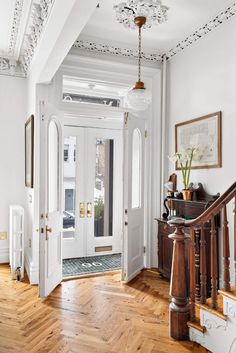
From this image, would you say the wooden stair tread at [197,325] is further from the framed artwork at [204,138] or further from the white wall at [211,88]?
the framed artwork at [204,138]

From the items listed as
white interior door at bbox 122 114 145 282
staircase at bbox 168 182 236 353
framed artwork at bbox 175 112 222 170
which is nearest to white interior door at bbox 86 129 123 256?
white interior door at bbox 122 114 145 282

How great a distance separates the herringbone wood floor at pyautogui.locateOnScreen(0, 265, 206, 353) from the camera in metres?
2.46

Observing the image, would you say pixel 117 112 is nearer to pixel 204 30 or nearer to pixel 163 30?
pixel 163 30

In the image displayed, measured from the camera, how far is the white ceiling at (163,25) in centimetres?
322

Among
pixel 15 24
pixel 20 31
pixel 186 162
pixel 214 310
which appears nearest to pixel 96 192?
pixel 186 162

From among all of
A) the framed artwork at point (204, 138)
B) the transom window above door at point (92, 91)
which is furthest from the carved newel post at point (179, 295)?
the transom window above door at point (92, 91)

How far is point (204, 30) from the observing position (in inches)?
146

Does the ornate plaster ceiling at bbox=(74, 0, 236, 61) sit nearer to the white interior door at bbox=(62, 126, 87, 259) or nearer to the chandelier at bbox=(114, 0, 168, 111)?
the chandelier at bbox=(114, 0, 168, 111)

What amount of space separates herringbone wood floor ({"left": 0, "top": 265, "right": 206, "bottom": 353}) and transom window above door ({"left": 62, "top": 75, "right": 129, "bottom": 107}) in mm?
2531

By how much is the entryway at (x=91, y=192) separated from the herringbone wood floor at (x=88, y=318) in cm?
127

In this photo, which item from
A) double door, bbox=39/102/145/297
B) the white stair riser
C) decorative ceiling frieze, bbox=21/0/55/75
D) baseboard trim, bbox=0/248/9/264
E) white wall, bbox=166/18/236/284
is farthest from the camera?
baseboard trim, bbox=0/248/9/264

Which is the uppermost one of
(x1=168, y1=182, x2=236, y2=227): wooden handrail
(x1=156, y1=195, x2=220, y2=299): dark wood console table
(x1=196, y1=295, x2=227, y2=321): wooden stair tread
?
(x1=168, y1=182, x2=236, y2=227): wooden handrail

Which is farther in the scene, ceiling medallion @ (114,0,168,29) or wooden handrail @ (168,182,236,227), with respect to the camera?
ceiling medallion @ (114,0,168,29)

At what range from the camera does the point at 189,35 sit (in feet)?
12.8
